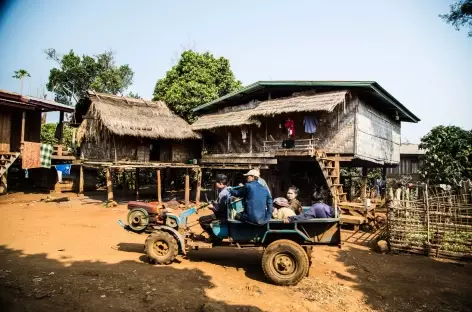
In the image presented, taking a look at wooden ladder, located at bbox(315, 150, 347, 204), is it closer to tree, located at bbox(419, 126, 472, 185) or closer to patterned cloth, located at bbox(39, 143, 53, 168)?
tree, located at bbox(419, 126, 472, 185)

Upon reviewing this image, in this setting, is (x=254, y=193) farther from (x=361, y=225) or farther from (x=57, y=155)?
(x=57, y=155)

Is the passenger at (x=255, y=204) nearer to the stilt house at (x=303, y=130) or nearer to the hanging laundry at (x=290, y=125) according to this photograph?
the stilt house at (x=303, y=130)

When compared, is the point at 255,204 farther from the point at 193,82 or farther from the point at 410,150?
the point at 410,150

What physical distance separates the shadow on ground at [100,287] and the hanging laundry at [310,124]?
980cm

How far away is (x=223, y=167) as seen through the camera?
17.9 meters

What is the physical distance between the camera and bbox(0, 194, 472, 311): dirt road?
4863 millimetres

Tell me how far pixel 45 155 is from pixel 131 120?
19.5 feet

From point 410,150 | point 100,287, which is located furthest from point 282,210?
point 410,150

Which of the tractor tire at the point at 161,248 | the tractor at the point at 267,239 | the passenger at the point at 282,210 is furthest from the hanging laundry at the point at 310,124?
the tractor tire at the point at 161,248

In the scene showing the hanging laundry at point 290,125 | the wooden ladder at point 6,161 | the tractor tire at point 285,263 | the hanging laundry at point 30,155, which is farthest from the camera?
the hanging laundry at point 30,155

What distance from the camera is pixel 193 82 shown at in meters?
23.2

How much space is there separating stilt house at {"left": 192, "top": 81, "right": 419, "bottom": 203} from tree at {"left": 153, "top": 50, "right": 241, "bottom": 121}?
9.09 ft

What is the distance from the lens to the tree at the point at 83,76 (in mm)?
34625

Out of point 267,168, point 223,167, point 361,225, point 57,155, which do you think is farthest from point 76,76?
point 361,225
